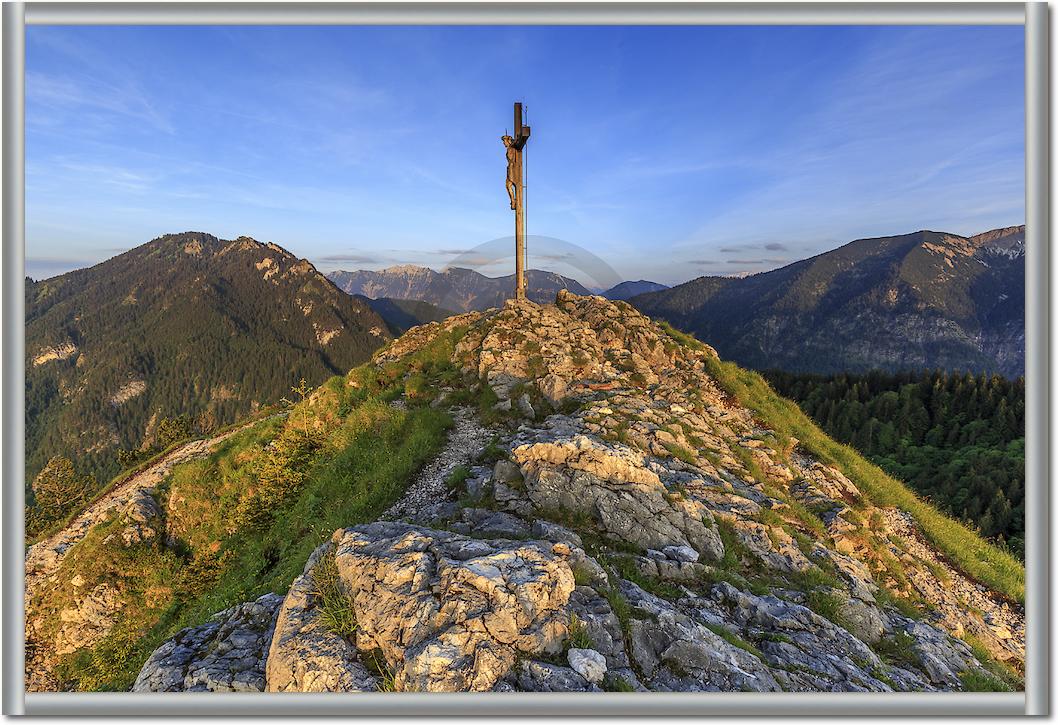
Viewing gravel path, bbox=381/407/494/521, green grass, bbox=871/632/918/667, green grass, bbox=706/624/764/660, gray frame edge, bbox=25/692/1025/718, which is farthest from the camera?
gravel path, bbox=381/407/494/521

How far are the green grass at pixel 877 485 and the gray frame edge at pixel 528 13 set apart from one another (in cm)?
1496

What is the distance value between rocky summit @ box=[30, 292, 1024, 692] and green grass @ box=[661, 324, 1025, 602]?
0.37 feet

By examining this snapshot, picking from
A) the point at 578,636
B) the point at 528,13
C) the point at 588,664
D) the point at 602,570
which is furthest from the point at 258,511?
the point at 528,13

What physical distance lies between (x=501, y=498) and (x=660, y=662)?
194 inches

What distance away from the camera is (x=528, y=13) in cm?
680

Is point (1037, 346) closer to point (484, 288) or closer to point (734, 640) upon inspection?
point (734, 640)

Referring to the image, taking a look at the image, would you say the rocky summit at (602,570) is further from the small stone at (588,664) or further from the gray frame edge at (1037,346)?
the gray frame edge at (1037,346)

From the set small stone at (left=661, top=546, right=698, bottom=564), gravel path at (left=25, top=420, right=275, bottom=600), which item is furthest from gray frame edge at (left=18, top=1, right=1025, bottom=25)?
gravel path at (left=25, top=420, right=275, bottom=600)

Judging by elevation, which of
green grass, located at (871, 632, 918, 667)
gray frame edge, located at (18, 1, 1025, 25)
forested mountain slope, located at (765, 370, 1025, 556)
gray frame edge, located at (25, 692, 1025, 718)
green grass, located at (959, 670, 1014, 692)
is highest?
gray frame edge, located at (18, 1, 1025, 25)

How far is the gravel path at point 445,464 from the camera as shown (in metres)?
10.9

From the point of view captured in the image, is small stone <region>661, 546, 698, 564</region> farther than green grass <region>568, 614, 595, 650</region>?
Yes

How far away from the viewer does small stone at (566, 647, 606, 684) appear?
14.6 ft

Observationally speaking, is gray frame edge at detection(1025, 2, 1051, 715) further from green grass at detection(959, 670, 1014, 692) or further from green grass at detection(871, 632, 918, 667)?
green grass at detection(871, 632, 918, 667)

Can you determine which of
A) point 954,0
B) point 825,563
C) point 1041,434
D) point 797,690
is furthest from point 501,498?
point 954,0
